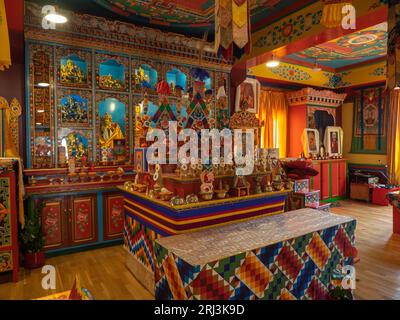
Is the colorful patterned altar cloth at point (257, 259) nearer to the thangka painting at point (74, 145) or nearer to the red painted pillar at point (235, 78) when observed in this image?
the thangka painting at point (74, 145)

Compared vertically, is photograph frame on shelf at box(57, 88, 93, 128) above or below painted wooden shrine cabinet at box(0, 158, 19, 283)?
above

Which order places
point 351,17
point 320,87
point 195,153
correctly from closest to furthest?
point 195,153
point 351,17
point 320,87

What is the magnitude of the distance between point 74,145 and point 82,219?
4.27 ft

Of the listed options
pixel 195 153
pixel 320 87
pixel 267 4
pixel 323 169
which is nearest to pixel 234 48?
pixel 195 153

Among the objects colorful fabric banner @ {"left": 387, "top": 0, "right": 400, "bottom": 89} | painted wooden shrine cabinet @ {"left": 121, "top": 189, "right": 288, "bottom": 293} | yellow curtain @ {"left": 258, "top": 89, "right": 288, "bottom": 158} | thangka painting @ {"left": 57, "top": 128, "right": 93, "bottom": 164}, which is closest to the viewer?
painted wooden shrine cabinet @ {"left": 121, "top": 189, "right": 288, "bottom": 293}

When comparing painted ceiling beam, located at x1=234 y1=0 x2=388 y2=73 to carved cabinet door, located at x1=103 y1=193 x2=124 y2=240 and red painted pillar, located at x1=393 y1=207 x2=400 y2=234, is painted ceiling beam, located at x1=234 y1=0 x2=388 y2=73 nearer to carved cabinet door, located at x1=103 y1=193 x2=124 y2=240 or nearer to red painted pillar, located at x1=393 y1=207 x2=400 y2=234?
red painted pillar, located at x1=393 y1=207 x2=400 y2=234

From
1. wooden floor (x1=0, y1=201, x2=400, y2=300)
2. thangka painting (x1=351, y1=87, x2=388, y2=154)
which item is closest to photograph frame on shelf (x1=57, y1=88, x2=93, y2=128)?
wooden floor (x1=0, y1=201, x2=400, y2=300)

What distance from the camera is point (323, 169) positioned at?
791 cm

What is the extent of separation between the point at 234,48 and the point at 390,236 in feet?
14.8

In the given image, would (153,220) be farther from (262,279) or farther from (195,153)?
(262,279)

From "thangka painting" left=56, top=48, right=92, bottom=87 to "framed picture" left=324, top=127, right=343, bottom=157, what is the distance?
21.6 feet

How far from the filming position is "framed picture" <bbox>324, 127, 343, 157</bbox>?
27.4 ft

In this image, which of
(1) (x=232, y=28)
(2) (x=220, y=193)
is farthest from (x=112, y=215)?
(1) (x=232, y=28)

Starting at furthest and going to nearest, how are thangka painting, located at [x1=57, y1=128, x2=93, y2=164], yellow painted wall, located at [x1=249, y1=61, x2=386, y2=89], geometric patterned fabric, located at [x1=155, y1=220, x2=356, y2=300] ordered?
yellow painted wall, located at [x1=249, y1=61, x2=386, y2=89] → thangka painting, located at [x1=57, y1=128, x2=93, y2=164] → geometric patterned fabric, located at [x1=155, y1=220, x2=356, y2=300]
